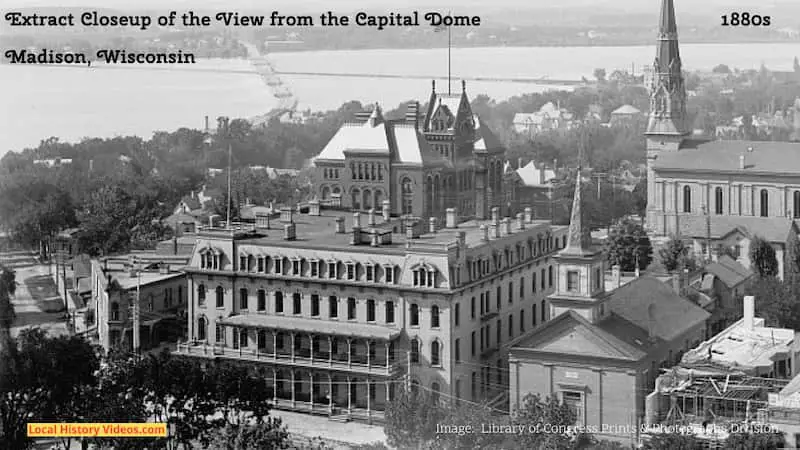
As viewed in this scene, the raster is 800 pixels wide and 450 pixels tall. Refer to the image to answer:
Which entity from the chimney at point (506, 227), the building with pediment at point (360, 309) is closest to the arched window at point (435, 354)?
the building with pediment at point (360, 309)

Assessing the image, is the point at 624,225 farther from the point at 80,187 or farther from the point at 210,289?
the point at 80,187

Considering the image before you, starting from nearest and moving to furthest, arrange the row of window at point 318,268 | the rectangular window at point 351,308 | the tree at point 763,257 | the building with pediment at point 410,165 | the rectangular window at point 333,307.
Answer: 1. the row of window at point 318,268
2. the rectangular window at point 351,308
3. the rectangular window at point 333,307
4. the building with pediment at point 410,165
5. the tree at point 763,257

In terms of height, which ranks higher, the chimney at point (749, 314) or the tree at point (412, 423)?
the chimney at point (749, 314)

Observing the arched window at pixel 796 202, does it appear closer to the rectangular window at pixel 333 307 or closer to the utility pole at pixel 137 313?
the utility pole at pixel 137 313

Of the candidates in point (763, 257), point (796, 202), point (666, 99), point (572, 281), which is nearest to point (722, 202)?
point (796, 202)

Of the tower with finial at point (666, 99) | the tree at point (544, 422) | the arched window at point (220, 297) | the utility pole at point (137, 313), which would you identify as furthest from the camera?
the tower with finial at point (666, 99)

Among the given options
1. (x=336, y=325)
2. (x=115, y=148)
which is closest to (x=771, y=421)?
(x=336, y=325)
